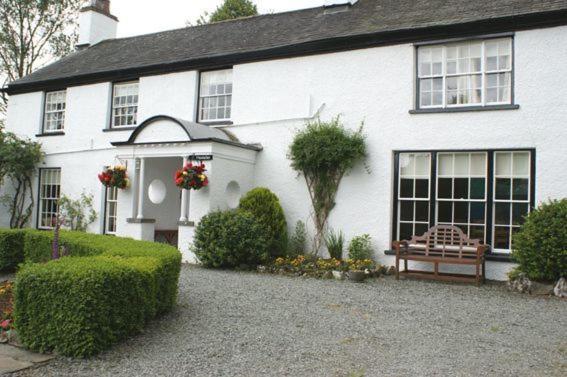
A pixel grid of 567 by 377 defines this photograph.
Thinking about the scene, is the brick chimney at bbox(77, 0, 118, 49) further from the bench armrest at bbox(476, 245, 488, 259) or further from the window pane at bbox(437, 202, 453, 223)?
the bench armrest at bbox(476, 245, 488, 259)

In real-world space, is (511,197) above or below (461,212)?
above

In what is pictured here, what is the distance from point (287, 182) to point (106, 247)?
238 inches

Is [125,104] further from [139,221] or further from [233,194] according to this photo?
[233,194]

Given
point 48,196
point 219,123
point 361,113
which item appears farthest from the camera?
point 48,196

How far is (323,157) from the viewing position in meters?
11.8

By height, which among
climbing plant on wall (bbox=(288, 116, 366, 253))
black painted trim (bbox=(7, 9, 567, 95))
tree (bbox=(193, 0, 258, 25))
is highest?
tree (bbox=(193, 0, 258, 25))

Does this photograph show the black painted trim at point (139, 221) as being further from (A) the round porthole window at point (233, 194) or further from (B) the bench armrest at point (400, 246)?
(B) the bench armrest at point (400, 246)

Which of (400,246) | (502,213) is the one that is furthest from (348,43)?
(502,213)

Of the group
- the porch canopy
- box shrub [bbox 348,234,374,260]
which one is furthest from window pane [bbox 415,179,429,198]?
the porch canopy

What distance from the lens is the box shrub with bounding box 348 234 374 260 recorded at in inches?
455

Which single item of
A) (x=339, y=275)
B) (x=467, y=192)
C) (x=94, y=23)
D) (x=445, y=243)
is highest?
(x=94, y=23)

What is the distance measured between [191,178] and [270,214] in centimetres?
205

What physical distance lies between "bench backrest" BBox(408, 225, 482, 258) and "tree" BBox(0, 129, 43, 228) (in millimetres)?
13328

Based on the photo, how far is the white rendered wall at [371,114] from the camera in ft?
33.7
